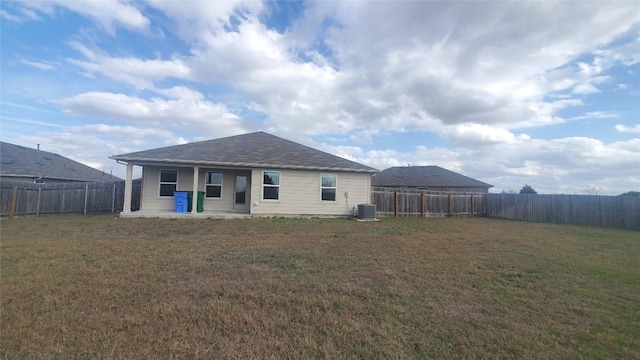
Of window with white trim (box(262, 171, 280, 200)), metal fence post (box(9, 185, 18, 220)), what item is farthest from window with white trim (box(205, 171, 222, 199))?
metal fence post (box(9, 185, 18, 220))

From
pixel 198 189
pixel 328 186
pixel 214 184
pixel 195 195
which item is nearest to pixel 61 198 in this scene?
pixel 198 189

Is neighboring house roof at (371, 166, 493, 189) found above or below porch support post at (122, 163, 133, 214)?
above

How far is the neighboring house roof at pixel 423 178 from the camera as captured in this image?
33.4 meters

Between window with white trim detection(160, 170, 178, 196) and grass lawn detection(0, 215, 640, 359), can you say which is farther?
window with white trim detection(160, 170, 178, 196)

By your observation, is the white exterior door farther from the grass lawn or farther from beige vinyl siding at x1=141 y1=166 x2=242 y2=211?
the grass lawn

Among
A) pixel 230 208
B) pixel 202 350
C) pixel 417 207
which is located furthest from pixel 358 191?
pixel 202 350

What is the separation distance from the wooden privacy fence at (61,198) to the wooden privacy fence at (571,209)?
2218 cm

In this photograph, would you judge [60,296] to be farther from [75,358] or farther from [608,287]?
[608,287]

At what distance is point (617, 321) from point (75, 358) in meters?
5.76

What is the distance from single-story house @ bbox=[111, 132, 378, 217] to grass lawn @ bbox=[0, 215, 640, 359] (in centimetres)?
716

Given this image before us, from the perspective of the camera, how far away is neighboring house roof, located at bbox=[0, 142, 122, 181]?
19109 mm

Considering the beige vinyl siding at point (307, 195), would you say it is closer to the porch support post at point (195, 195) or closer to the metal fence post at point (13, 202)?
the porch support post at point (195, 195)

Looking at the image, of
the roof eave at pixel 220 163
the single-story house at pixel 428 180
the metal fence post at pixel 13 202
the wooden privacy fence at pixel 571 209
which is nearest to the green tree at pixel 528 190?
the single-story house at pixel 428 180

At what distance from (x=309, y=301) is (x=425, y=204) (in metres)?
16.5
